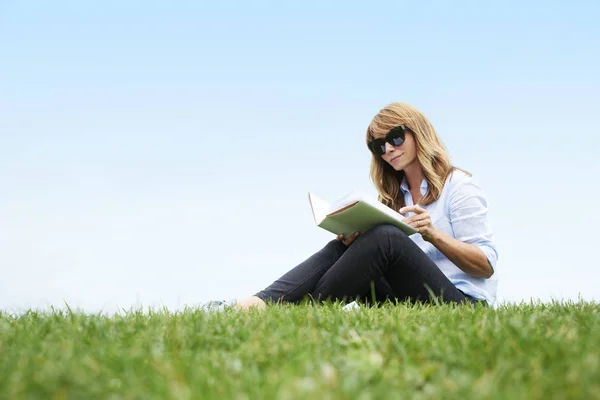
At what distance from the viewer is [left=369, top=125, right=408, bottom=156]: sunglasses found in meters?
5.18

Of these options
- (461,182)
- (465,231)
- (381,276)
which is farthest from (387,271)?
(461,182)

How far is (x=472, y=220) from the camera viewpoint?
15.9 ft

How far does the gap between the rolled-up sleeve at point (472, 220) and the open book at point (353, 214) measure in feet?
1.56

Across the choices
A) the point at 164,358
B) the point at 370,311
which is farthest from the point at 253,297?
the point at 164,358

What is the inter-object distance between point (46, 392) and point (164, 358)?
1.48 feet

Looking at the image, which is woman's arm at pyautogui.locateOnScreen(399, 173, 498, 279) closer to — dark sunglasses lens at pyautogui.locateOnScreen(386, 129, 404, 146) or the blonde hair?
the blonde hair

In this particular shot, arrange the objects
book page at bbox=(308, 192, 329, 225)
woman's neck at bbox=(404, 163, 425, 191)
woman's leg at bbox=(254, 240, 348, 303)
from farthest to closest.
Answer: woman's neck at bbox=(404, 163, 425, 191), woman's leg at bbox=(254, 240, 348, 303), book page at bbox=(308, 192, 329, 225)

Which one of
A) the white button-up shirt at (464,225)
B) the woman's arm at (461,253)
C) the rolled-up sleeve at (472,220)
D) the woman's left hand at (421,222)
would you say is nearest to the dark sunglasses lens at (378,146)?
the white button-up shirt at (464,225)

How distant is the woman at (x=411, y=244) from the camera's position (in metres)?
4.60

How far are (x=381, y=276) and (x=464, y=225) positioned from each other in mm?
800

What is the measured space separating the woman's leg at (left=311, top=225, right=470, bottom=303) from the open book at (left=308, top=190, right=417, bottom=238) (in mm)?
88

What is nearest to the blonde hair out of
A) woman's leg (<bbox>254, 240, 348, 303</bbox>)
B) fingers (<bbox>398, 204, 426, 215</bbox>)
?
fingers (<bbox>398, 204, 426, 215</bbox>)

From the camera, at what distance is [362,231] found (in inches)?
196

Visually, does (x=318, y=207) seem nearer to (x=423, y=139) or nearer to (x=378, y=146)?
(x=378, y=146)
